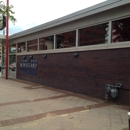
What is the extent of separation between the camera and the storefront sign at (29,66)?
38.1ft

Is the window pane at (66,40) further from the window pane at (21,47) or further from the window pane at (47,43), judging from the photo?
the window pane at (21,47)

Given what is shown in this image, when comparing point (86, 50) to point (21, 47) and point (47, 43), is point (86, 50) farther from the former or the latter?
point (21, 47)

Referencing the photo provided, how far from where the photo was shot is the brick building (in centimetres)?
610

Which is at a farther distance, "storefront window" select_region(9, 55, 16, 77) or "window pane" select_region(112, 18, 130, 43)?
"storefront window" select_region(9, 55, 16, 77)

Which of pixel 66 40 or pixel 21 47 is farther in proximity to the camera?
pixel 21 47

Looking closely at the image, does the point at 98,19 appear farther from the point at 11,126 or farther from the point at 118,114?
the point at 11,126

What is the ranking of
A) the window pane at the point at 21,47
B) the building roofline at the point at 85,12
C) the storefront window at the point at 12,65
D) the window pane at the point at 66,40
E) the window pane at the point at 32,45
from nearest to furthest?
the building roofline at the point at 85,12, the window pane at the point at 66,40, the window pane at the point at 32,45, the window pane at the point at 21,47, the storefront window at the point at 12,65

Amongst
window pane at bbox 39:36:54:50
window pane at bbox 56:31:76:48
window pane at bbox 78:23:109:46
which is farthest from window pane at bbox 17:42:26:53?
window pane at bbox 78:23:109:46

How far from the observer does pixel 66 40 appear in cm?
882

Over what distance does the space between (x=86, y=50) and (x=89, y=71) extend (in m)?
0.96

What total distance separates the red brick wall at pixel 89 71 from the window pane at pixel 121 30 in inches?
18.0

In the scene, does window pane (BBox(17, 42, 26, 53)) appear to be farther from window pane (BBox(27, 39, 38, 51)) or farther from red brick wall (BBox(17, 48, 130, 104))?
red brick wall (BBox(17, 48, 130, 104))

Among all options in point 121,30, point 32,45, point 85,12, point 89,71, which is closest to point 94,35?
point 85,12

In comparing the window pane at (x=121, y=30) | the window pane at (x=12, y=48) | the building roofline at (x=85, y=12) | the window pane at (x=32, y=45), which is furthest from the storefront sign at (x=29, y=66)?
the window pane at (x=121, y=30)
